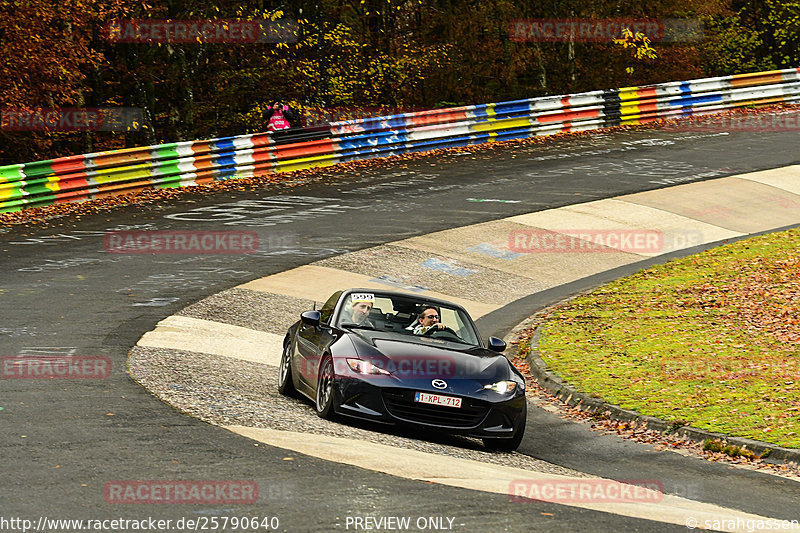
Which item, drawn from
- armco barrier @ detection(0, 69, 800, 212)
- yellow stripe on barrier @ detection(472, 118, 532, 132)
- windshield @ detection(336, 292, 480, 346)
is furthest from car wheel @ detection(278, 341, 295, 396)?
yellow stripe on barrier @ detection(472, 118, 532, 132)

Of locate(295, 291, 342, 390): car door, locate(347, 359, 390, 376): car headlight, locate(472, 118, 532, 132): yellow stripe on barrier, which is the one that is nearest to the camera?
locate(347, 359, 390, 376): car headlight

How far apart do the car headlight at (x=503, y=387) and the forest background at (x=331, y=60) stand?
1951cm

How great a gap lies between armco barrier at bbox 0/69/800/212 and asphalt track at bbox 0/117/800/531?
112 cm

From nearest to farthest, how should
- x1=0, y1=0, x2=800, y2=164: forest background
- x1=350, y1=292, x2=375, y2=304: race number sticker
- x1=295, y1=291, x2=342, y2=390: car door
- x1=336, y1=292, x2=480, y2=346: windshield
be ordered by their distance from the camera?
x1=295, y1=291, x2=342, y2=390: car door → x1=336, y1=292, x2=480, y2=346: windshield → x1=350, y1=292, x2=375, y2=304: race number sticker → x1=0, y1=0, x2=800, y2=164: forest background

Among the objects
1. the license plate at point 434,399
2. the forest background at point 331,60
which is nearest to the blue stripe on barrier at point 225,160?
the forest background at point 331,60

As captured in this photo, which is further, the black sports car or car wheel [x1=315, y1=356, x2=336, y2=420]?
car wheel [x1=315, y1=356, x2=336, y2=420]

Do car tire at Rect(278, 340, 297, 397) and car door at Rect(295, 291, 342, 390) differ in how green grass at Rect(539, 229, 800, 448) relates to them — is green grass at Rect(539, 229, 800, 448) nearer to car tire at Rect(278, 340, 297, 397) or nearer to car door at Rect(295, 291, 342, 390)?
car door at Rect(295, 291, 342, 390)

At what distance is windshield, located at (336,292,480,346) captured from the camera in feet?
38.1

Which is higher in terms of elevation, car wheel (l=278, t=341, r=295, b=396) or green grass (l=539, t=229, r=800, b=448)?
car wheel (l=278, t=341, r=295, b=396)

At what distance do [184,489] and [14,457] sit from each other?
161 cm

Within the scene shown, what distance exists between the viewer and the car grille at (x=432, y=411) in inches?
405

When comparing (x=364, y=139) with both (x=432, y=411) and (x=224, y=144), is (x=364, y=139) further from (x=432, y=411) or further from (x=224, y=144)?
(x=432, y=411)

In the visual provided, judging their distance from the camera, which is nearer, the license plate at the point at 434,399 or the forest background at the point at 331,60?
the license plate at the point at 434,399

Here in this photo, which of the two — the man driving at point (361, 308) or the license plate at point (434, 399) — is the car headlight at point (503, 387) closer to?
the license plate at point (434, 399)
